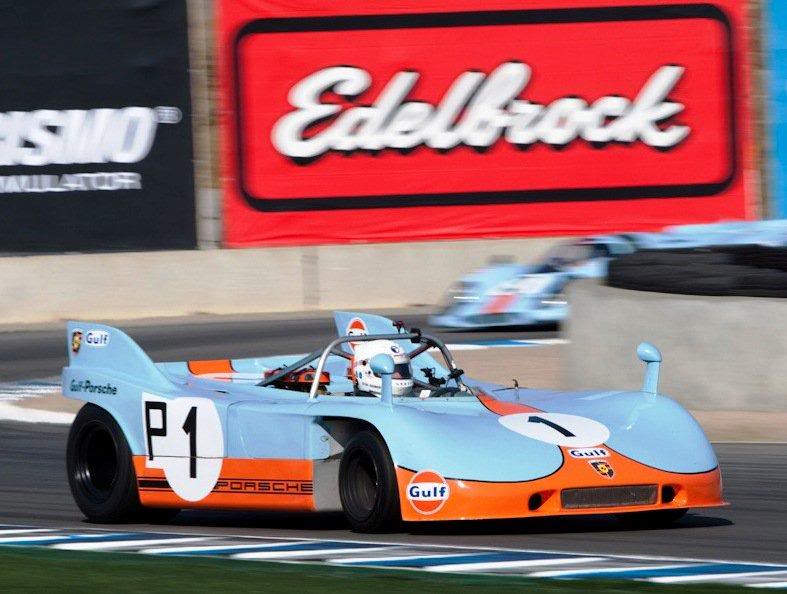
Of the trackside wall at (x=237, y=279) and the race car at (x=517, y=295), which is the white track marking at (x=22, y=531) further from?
the trackside wall at (x=237, y=279)

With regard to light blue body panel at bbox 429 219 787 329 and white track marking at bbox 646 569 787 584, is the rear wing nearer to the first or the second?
white track marking at bbox 646 569 787 584

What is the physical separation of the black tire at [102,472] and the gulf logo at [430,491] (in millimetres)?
1872

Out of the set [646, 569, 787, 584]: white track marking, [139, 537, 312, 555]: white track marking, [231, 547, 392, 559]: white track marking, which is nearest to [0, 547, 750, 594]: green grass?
[646, 569, 787, 584]: white track marking

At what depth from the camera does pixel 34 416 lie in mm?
14211

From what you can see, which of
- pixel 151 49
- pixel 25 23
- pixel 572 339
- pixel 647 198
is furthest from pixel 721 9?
pixel 572 339

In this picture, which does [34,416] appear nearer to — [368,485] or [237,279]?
[368,485]

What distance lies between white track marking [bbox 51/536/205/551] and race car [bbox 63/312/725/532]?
1.49 feet

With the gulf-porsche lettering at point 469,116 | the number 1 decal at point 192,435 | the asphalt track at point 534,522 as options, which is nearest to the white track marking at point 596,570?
the asphalt track at point 534,522

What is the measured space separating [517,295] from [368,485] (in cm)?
1303

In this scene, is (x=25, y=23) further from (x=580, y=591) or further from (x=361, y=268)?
(x=580, y=591)

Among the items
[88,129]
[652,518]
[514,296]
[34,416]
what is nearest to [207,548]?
[652,518]

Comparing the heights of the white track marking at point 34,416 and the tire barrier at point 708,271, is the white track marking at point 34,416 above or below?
below

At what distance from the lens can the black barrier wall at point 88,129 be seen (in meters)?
24.4

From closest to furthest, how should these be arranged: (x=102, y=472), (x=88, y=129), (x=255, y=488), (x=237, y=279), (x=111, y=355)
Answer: (x=255, y=488) < (x=102, y=472) < (x=111, y=355) < (x=237, y=279) < (x=88, y=129)
